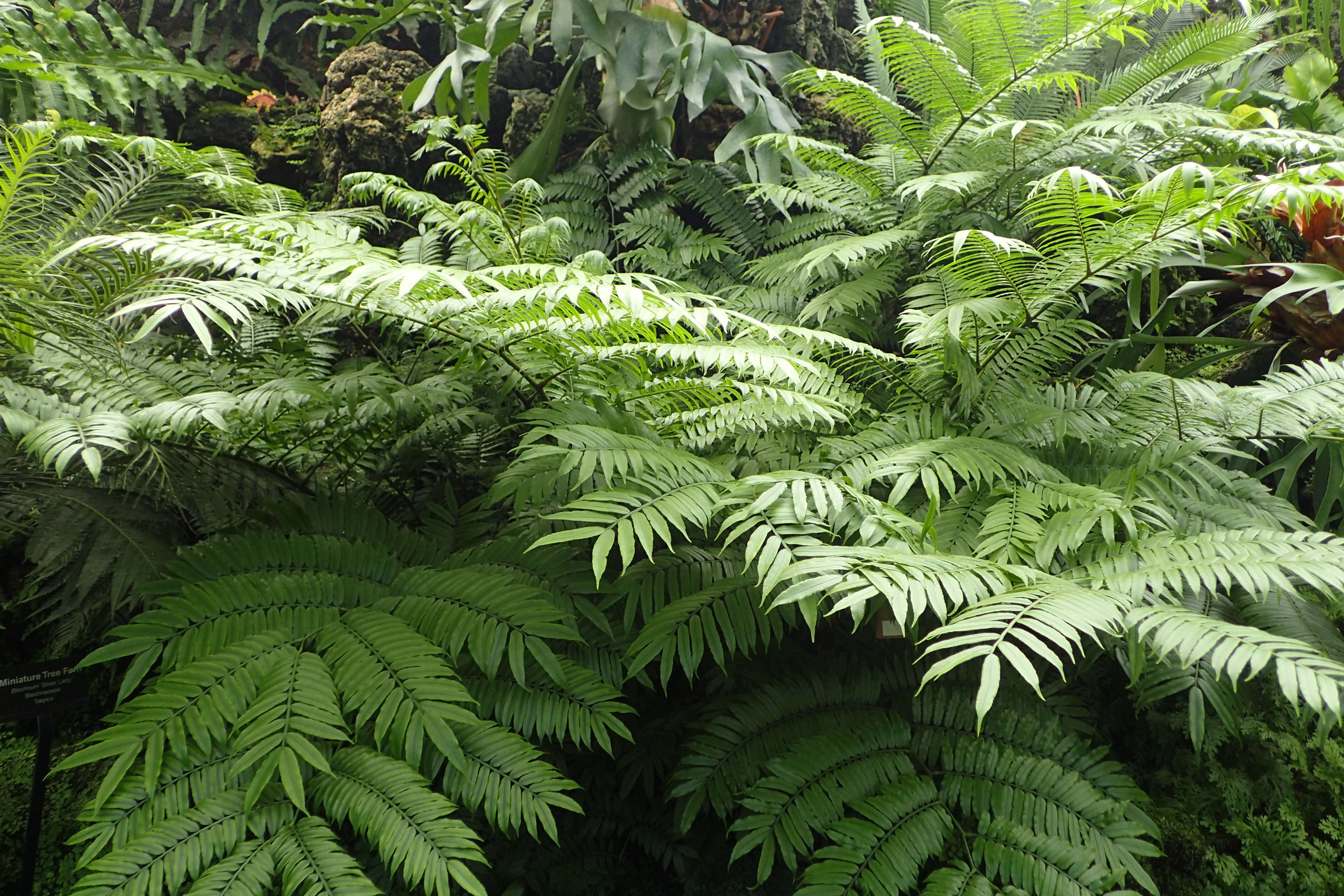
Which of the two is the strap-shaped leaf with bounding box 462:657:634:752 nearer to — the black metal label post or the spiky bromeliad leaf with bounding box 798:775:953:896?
the spiky bromeliad leaf with bounding box 798:775:953:896

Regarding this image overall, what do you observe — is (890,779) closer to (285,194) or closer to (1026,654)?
(1026,654)

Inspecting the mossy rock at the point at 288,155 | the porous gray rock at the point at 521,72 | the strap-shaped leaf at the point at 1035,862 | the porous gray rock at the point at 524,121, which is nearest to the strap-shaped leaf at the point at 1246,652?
the strap-shaped leaf at the point at 1035,862

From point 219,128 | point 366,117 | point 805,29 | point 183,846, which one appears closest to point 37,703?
point 183,846

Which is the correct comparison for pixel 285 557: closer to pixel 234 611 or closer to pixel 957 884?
pixel 234 611

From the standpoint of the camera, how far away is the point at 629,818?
60.0 inches

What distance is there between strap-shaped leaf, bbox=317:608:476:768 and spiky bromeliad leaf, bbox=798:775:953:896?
1.98ft

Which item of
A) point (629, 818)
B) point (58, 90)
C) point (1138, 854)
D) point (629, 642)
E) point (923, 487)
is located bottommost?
point (629, 818)

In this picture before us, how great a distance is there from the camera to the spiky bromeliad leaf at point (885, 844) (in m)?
1.16

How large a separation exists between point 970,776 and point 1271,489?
1458 mm

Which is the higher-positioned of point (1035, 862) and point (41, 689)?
point (41, 689)

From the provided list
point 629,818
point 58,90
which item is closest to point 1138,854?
point 629,818

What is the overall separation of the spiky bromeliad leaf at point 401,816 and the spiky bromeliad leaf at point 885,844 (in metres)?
0.54

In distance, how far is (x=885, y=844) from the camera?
1.22 metres

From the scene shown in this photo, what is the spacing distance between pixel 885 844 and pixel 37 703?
147cm
